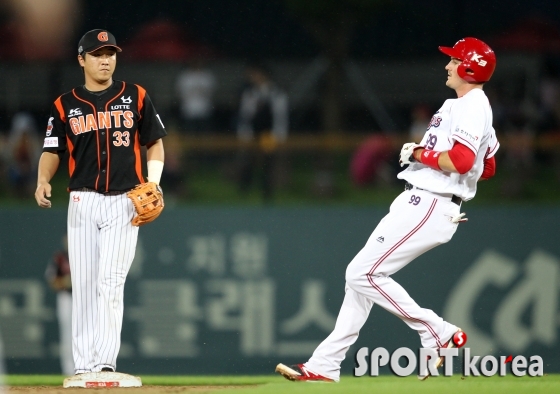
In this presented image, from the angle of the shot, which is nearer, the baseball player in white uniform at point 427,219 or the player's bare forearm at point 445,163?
the player's bare forearm at point 445,163

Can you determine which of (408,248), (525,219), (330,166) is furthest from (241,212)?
(408,248)

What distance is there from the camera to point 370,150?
9000mm

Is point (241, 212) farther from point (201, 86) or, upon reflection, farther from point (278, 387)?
point (278, 387)

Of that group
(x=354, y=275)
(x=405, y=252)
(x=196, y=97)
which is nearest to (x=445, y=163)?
(x=405, y=252)

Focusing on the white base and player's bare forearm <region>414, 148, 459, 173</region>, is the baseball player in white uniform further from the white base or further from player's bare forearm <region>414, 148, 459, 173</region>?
the white base

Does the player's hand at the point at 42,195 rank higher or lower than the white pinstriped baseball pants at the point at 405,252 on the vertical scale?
higher

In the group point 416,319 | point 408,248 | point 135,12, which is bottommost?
point 416,319

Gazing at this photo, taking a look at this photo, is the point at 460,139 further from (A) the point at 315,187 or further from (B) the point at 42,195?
(A) the point at 315,187

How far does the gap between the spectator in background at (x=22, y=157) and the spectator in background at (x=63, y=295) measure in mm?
620

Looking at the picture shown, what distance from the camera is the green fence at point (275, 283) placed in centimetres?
882

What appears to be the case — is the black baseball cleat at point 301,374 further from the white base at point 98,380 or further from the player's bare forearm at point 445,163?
the player's bare forearm at point 445,163

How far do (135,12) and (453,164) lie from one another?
5.60 metres

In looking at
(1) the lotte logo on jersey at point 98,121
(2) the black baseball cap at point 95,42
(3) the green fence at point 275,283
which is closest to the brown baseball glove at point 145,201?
(1) the lotte logo on jersey at point 98,121

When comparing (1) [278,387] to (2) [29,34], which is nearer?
(1) [278,387]
